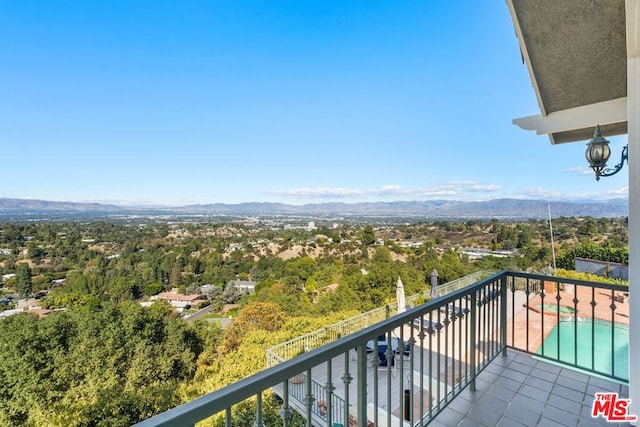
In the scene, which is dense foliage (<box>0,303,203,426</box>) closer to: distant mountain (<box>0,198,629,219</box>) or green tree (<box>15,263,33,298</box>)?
green tree (<box>15,263,33,298</box>)

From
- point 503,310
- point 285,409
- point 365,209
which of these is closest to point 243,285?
point 503,310

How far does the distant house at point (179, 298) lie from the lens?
23500mm

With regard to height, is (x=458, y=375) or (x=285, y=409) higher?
(x=285, y=409)

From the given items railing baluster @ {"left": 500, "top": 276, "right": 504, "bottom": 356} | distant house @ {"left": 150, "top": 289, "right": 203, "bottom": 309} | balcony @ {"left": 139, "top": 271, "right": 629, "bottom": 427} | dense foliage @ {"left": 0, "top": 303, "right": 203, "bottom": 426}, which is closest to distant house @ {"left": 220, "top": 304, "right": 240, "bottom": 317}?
distant house @ {"left": 150, "top": 289, "right": 203, "bottom": 309}

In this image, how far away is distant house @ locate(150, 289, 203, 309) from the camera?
23500 mm

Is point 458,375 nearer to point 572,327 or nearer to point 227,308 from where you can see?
point 572,327

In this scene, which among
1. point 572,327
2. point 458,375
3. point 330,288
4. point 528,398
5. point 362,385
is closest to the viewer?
point 362,385

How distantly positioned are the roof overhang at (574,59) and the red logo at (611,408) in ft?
6.65

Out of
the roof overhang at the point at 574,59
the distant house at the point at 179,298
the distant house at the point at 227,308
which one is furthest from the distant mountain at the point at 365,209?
the distant house at the point at 179,298

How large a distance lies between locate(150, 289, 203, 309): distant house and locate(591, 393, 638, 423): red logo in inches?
1001

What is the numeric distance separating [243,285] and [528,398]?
83.7 ft

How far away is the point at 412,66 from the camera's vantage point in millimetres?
14141

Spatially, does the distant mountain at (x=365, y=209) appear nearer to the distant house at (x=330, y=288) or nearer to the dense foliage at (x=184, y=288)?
the dense foliage at (x=184, y=288)

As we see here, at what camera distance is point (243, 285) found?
2570 centimetres
